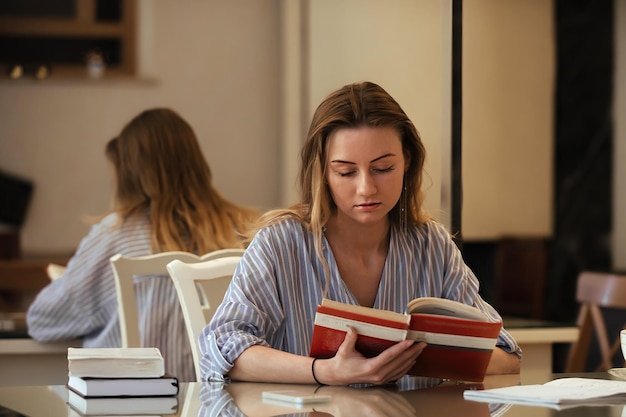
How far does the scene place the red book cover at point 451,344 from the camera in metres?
1.79

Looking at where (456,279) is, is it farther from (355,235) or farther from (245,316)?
Answer: (245,316)

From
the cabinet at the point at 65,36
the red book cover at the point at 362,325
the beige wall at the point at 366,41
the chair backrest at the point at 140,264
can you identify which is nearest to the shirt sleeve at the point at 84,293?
the chair backrest at the point at 140,264

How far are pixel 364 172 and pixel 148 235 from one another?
128 cm

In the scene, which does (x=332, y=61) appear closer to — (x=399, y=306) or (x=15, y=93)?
(x=15, y=93)

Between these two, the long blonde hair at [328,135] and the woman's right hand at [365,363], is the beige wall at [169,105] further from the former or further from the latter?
the woman's right hand at [365,363]

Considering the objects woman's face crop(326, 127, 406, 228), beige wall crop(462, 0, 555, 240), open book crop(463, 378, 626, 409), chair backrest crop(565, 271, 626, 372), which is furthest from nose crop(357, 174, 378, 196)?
beige wall crop(462, 0, 555, 240)

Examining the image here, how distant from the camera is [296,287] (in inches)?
80.2

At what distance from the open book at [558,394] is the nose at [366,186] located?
→ 41 centimetres

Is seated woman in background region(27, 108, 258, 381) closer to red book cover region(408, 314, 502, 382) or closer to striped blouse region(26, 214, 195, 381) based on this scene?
striped blouse region(26, 214, 195, 381)

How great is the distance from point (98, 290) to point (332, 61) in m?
2.96

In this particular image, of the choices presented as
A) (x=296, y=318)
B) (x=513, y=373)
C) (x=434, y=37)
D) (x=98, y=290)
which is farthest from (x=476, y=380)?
(x=434, y=37)

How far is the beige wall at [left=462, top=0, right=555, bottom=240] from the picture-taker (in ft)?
20.9

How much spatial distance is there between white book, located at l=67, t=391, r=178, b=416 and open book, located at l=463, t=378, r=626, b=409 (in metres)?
0.45

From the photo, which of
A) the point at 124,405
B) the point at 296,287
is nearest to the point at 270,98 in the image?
the point at 296,287
